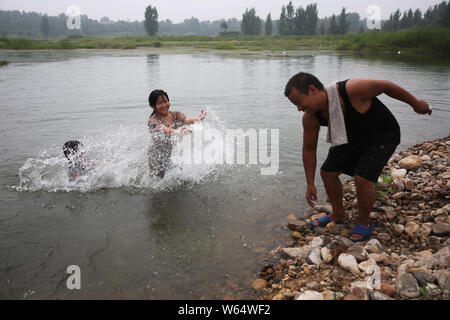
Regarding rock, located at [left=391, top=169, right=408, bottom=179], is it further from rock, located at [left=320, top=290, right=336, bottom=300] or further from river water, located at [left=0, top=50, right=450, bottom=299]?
rock, located at [left=320, top=290, right=336, bottom=300]

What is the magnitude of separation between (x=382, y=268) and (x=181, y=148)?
4776 millimetres

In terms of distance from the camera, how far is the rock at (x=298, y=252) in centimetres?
348

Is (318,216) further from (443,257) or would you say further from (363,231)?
(443,257)

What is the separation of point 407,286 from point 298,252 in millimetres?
1151

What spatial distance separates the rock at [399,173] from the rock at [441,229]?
171 cm

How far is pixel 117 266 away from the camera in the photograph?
138 inches

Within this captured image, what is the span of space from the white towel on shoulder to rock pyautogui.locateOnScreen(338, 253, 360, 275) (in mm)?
1090

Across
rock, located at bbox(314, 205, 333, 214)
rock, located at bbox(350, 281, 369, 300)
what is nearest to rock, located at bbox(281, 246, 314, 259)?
rock, located at bbox(350, 281, 369, 300)

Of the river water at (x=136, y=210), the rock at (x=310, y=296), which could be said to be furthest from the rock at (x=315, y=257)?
the rock at (x=310, y=296)

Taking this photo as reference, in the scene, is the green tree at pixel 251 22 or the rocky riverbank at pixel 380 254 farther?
the green tree at pixel 251 22

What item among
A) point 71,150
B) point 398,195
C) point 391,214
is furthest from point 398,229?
point 71,150

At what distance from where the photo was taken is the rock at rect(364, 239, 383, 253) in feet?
10.7

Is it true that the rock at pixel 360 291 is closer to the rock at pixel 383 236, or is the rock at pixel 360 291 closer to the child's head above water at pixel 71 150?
the rock at pixel 383 236

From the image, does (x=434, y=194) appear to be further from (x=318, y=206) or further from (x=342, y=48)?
(x=342, y=48)
